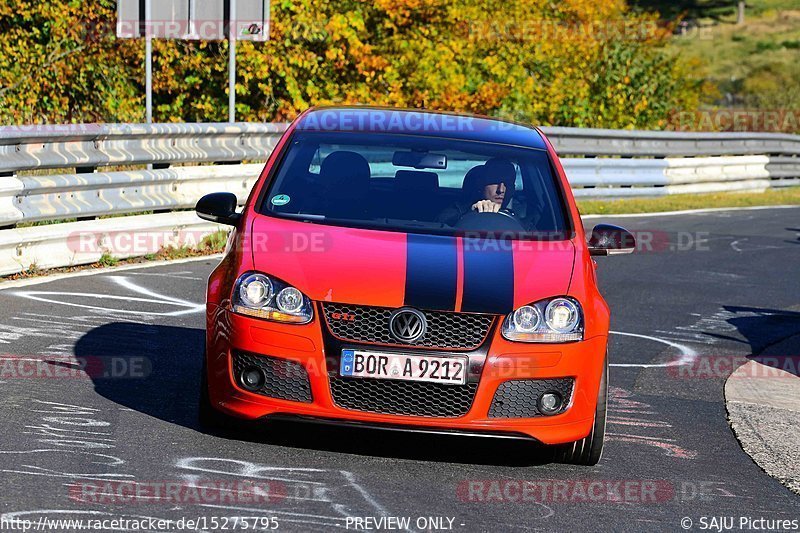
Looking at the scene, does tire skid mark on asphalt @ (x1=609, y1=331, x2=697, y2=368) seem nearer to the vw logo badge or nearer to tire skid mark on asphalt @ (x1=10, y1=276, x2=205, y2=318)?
tire skid mark on asphalt @ (x1=10, y1=276, x2=205, y2=318)

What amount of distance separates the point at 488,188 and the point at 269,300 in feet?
5.51

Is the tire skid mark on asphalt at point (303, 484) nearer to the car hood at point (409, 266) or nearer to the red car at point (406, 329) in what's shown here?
the red car at point (406, 329)

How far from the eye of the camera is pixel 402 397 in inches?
227

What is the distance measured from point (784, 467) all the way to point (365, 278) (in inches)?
86.3

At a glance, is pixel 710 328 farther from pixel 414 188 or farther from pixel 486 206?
pixel 414 188

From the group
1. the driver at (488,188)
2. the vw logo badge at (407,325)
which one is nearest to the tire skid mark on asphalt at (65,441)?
the vw logo badge at (407,325)

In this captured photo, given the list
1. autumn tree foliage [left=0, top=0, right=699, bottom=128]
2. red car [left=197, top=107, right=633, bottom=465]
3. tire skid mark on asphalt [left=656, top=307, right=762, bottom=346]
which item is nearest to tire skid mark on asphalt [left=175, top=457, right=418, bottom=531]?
red car [left=197, top=107, right=633, bottom=465]

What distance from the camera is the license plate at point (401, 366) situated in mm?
5707

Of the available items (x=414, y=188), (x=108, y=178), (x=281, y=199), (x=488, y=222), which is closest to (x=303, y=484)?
(x=281, y=199)

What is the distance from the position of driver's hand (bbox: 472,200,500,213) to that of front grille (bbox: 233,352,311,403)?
5.21 feet

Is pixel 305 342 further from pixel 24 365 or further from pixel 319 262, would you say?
pixel 24 365

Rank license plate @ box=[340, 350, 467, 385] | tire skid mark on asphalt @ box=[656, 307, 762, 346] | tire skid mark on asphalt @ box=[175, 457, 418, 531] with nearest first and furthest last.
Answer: tire skid mark on asphalt @ box=[175, 457, 418, 531], license plate @ box=[340, 350, 467, 385], tire skid mark on asphalt @ box=[656, 307, 762, 346]

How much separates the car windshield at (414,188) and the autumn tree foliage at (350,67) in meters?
10.6

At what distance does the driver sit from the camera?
22.9ft
